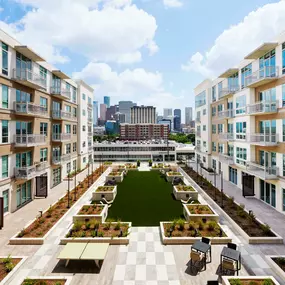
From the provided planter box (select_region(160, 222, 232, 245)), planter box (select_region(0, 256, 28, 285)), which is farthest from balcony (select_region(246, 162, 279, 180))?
planter box (select_region(0, 256, 28, 285))

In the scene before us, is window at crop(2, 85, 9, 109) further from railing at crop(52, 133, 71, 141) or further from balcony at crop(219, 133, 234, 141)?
balcony at crop(219, 133, 234, 141)

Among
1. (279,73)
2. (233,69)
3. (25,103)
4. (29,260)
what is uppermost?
(233,69)

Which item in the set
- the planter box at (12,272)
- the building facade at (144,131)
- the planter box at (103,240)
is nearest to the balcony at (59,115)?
the planter box at (103,240)

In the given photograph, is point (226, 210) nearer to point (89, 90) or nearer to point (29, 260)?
point (29, 260)

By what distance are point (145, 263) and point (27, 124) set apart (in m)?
16.4

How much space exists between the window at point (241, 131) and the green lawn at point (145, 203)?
33.1 feet

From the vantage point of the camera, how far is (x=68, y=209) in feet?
57.7

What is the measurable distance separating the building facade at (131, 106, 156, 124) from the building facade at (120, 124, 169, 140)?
146ft

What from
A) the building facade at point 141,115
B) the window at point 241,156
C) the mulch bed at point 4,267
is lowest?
the mulch bed at point 4,267

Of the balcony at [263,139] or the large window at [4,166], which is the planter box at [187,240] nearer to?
the balcony at [263,139]

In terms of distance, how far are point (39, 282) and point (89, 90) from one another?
35.7 metres

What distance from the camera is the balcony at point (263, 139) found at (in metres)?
17.3

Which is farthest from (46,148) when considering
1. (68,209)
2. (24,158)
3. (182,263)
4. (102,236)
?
(182,263)

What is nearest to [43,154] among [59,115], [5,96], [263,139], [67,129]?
[59,115]
